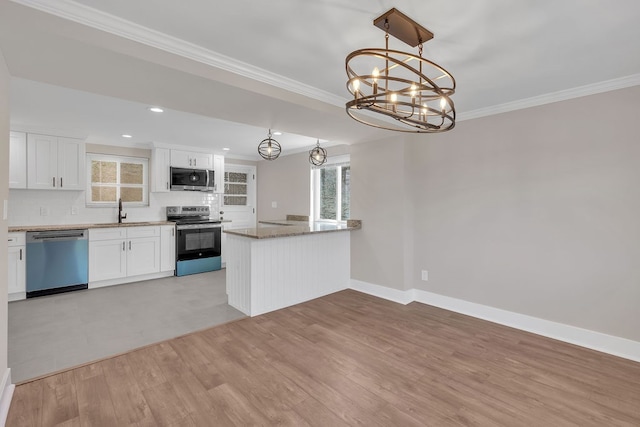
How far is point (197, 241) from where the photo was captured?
570 centimetres

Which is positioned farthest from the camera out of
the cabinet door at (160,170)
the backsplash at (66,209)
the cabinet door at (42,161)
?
the cabinet door at (160,170)

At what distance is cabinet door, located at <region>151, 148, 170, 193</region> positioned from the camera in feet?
17.9

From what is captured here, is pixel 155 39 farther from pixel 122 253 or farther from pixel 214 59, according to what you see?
pixel 122 253

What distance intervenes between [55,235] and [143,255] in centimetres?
119

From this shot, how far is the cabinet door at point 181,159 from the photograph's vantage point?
5.65 m

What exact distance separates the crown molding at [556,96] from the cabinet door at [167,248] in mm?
4933

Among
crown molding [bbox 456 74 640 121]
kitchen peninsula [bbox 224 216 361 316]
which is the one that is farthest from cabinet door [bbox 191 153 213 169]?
crown molding [bbox 456 74 640 121]

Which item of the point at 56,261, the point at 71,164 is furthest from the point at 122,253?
the point at 71,164

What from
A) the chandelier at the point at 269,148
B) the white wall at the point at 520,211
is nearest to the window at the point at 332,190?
the white wall at the point at 520,211

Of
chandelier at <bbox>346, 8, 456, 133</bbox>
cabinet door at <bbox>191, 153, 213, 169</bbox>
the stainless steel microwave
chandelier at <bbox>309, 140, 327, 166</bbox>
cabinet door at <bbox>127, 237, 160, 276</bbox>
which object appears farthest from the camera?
cabinet door at <bbox>191, 153, 213, 169</bbox>

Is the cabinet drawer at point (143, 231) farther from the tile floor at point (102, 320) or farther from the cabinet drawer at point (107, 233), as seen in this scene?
the tile floor at point (102, 320)

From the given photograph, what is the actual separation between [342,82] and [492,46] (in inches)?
45.5

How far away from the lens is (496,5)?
1.67m

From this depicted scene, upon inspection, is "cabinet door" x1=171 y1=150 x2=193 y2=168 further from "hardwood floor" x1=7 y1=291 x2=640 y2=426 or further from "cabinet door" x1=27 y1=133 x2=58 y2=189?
"hardwood floor" x1=7 y1=291 x2=640 y2=426
